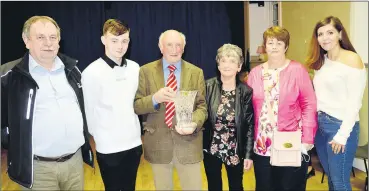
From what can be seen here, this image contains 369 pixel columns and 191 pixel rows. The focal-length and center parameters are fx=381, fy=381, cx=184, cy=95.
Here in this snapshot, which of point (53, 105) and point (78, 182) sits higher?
point (53, 105)

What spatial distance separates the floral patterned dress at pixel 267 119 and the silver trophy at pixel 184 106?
0.49 metres

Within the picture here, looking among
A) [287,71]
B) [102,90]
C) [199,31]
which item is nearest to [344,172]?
[287,71]

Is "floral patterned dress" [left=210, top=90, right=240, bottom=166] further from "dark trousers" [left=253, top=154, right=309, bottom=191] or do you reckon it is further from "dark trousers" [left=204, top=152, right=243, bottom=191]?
Result: "dark trousers" [left=253, top=154, right=309, bottom=191]

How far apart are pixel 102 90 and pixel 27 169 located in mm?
603

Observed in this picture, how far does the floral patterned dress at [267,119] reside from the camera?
246 centimetres

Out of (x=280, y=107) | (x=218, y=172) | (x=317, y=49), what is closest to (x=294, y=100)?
(x=280, y=107)

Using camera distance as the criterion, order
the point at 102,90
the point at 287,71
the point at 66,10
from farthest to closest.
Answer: the point at 66,10, the point at 287,71, the point at 102,90

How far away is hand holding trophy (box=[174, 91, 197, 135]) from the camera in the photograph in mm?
2303

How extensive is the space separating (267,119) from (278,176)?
0.40 metres

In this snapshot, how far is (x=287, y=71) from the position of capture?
244 cm

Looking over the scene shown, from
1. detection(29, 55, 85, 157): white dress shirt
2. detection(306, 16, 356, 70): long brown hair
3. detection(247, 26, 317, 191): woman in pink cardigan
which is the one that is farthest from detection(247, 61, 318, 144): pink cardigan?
detection(29, 55, 85, 157): white dress shirt

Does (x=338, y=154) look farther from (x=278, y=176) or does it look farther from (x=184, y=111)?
(x=184, y=111)

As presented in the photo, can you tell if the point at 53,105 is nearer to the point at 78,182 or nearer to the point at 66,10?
the point at 78,182

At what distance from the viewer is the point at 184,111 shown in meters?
2.33
